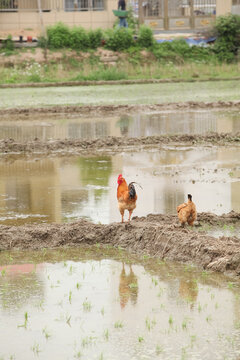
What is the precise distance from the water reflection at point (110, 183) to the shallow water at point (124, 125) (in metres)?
3.29

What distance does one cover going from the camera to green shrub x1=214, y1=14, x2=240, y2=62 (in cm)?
4512

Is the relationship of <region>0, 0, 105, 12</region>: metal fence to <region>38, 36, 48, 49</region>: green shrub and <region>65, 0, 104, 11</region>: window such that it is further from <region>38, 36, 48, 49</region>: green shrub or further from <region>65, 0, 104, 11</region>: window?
<region>38, 36, 48, 49</region>: green shrub

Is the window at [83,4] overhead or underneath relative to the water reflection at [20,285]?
overhead

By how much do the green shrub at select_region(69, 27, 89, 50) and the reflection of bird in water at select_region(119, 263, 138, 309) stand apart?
3826 centimetres

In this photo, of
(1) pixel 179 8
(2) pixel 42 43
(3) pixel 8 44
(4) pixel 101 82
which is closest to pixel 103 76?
(4) pixel 101 82

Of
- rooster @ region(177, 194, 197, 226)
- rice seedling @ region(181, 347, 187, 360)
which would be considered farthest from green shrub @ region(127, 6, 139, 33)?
rice seedling @ region(181, 347, 187, 360)

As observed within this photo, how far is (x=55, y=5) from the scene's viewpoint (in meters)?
47.0

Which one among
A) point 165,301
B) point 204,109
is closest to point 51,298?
point 165,301

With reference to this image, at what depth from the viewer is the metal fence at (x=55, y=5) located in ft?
154

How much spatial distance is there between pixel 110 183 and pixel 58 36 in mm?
33270

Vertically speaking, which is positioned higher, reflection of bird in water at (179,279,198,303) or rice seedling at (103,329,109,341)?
rice seedling at (103,329,109,341)

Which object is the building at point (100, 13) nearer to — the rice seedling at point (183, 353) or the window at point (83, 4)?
the window at point (83, 4)

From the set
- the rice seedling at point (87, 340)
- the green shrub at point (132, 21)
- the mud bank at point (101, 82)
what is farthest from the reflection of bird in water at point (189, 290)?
the green shrub at point (132, 21)

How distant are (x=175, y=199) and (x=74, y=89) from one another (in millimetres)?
22448
